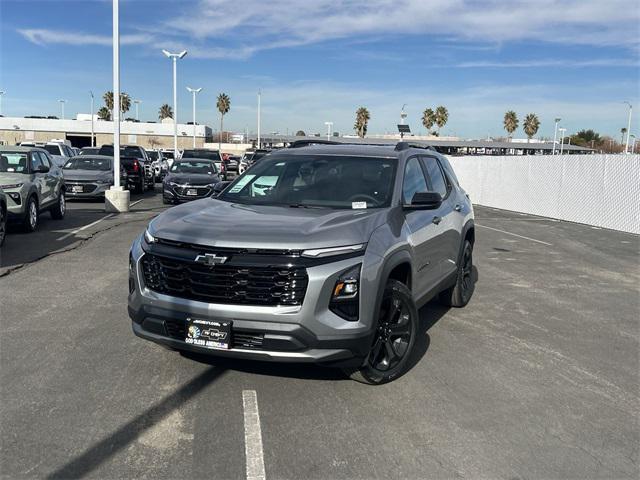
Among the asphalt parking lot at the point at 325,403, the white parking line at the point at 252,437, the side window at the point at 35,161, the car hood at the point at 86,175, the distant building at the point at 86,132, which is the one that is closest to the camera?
the white parking line at the point at 252,437

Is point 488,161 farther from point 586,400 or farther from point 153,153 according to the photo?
point 586,400

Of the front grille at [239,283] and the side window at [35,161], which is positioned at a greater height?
the side window at [35,161]

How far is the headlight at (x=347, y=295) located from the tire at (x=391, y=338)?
39 centimetres

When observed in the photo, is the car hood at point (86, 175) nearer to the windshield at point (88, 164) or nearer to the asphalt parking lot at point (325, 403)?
the windshield at point (88, 164)

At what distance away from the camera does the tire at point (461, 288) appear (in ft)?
22.9

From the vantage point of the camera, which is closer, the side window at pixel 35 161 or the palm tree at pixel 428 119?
the side window at pixel 35 161

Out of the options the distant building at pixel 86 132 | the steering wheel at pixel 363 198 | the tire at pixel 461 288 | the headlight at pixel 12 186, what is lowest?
the tire at pixel 461 288

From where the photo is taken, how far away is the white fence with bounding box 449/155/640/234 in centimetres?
1812

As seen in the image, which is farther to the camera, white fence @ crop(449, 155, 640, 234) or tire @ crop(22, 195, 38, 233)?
white fence @ crop(449, 155, 640, 234)

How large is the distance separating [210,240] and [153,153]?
3669 cm

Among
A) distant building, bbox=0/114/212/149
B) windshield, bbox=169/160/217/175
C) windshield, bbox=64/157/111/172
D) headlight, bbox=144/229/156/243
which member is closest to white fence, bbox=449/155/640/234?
windshield, bbox=169/160/217/175

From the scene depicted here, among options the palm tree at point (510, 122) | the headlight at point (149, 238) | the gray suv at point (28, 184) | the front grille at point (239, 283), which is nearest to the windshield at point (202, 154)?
the gray suv at point (28, 184)

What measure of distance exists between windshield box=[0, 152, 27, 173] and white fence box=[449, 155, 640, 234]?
1641 cm

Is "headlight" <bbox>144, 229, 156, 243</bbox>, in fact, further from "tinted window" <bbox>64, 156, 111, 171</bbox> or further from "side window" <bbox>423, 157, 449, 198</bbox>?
"tinted window" <bbox>64, 156, 111, 171</bbox>
